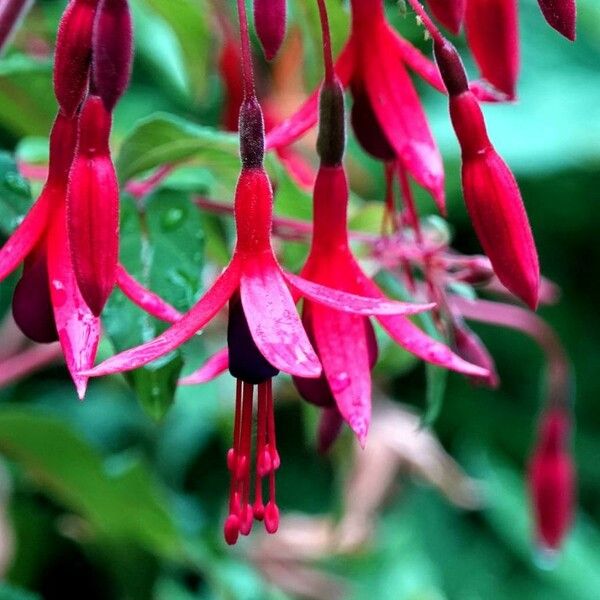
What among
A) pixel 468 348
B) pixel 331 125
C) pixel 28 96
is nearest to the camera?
pixel 331 125

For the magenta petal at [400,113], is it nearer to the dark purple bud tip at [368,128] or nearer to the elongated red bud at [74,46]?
the dark purple bud tip at [368,128]

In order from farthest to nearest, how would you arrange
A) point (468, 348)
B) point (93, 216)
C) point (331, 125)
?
point (468, 348) → point (331, 125) → point (93, 216)

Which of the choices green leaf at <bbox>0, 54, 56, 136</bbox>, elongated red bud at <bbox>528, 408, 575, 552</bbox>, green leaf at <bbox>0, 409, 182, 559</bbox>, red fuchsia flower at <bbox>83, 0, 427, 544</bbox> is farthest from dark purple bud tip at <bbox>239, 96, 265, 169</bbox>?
elongated red bud at <bbox>528, 408, 575, 552</bbox>

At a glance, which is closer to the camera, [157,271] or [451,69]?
[451,69]

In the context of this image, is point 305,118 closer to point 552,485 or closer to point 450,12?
point 450,12

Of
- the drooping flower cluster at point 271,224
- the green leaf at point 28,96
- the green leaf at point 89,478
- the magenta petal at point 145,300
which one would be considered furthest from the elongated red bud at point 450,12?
the green leaf at point 89,478

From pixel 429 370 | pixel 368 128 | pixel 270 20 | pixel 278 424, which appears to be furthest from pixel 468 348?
pixel 278 424

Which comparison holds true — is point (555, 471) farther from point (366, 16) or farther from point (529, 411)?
point (529, 411)
